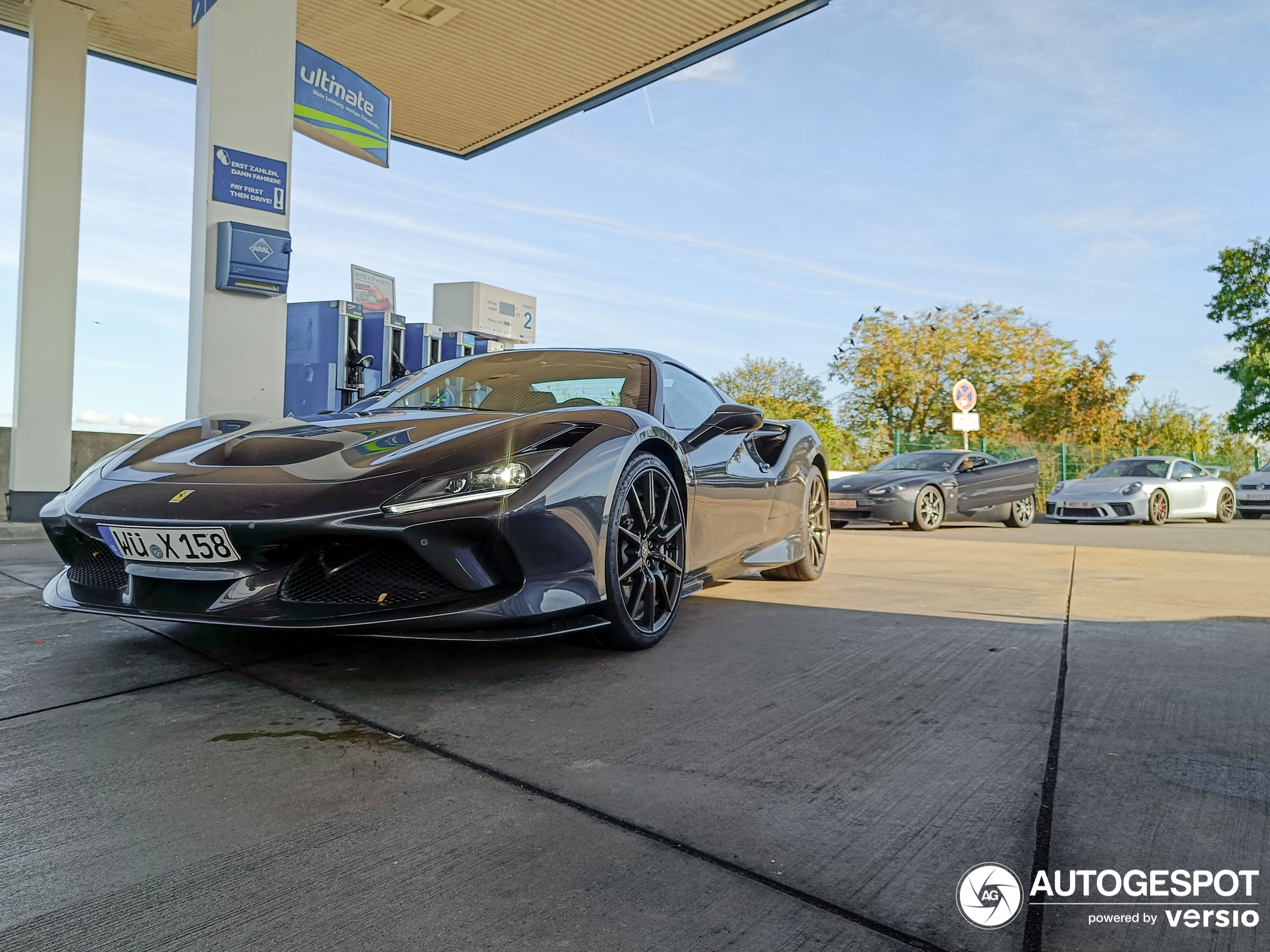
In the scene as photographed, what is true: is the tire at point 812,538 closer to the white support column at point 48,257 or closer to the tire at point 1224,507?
the white support column at point 48,257

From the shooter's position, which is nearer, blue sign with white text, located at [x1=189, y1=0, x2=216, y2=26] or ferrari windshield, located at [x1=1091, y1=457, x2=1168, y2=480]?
blue sign with white text, located at [x1=189, y1=0, x2=216, y2=26]

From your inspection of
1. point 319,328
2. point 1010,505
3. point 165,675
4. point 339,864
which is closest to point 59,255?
point 319,328

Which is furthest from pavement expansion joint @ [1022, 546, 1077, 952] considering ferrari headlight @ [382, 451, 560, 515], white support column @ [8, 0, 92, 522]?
white support column @ [8, 0, 92, 522]

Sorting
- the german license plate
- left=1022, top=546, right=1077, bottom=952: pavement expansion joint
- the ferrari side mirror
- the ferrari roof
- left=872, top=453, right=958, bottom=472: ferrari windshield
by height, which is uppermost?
the ferrari roof

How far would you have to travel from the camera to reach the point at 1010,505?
488 inches

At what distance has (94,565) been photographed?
9.20 ft

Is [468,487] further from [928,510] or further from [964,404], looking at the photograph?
[964,404]

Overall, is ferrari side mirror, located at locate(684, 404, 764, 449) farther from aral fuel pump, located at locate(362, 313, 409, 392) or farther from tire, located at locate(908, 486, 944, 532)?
tire, located at locate(908, 486, 944, 532)

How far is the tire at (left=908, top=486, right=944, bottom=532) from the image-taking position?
11.0 meters

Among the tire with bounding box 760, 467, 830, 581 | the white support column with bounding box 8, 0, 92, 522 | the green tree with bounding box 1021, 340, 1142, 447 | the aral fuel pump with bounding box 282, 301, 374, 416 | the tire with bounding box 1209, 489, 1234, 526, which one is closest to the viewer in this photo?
the tire with bounding box 760, 467, 830, 581

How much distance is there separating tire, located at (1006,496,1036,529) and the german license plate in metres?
11.7

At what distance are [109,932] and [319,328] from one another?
327 inches

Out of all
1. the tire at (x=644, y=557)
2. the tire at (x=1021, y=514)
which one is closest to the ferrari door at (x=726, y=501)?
the tire at (x=644, y=557)

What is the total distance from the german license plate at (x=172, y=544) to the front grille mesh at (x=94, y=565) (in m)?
0.08
